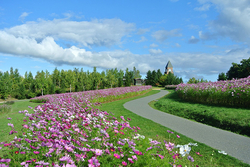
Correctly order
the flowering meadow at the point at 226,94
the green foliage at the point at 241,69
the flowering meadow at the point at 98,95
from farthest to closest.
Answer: the green foliage at the point at 241,69, the flowering meadow at the point at 98,95, the flowering meadow at the point at 226,94

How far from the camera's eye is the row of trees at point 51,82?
27989 millimetres

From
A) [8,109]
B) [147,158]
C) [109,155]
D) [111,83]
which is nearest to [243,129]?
[147,158]

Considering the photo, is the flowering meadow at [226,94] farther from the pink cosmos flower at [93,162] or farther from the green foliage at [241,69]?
the green foliage at [241,69]

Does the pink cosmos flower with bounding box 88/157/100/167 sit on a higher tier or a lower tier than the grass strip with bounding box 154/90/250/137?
higher

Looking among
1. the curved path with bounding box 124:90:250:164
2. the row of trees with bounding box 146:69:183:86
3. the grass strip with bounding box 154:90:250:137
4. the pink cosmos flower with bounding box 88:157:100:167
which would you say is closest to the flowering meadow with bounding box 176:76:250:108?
the grass strip with bounding box 154:90:250:137

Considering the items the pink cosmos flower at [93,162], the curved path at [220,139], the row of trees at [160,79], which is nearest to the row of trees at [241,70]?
the row of trees at [160,79]

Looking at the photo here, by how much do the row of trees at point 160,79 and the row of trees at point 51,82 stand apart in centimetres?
1246

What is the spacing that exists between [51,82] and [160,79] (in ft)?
110

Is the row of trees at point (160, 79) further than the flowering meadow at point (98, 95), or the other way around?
the row of trees at point (160, 79)

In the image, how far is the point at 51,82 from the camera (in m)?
32.1

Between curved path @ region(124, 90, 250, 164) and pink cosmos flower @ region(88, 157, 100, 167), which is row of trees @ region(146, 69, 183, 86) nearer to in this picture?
curved path @ region(124, 90, 250, 164)

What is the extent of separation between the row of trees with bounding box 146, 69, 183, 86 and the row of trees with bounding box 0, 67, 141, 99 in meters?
12.5

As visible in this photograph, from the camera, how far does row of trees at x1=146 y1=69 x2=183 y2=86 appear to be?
47.6 metres

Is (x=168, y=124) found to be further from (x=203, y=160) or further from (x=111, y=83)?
(x=111, y=83)
